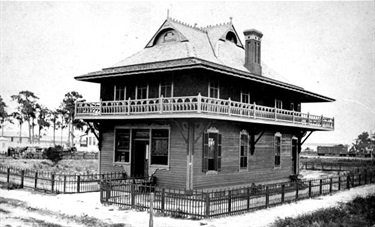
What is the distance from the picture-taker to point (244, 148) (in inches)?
1046

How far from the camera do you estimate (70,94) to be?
242ft

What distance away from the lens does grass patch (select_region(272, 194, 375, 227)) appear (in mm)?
15177

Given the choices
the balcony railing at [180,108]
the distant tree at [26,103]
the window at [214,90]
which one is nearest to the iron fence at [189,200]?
the balcony railing at [180,108]

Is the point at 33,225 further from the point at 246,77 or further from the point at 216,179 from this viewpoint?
the point at 246,77

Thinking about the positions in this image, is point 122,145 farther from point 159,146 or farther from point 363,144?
point 363,144

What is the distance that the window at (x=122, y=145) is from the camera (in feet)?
83.4

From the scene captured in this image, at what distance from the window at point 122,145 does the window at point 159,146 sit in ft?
7.98

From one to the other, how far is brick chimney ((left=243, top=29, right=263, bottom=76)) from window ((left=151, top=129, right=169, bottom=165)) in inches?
360

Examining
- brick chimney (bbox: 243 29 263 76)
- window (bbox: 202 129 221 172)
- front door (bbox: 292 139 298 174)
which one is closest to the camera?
window (bbox: 202 129 221 172)

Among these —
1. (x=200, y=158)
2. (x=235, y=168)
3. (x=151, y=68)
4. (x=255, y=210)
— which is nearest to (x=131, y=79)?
(x=151, y=68)

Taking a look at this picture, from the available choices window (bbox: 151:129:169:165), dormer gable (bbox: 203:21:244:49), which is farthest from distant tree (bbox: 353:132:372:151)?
window (bbox: 151:129:169:165)

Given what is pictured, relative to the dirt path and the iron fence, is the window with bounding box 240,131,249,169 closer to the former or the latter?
the iron fence

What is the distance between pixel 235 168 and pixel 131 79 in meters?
8.70

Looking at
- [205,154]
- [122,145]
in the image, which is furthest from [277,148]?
[122,145]
